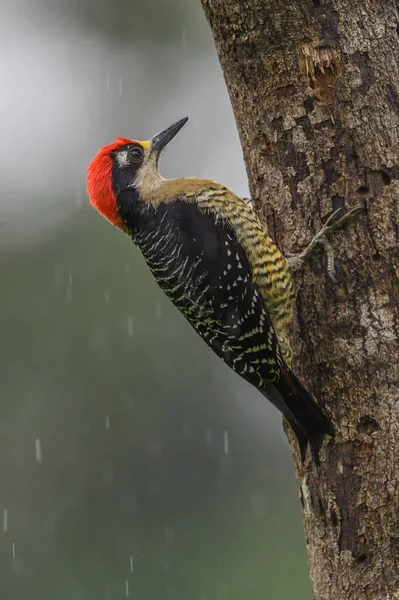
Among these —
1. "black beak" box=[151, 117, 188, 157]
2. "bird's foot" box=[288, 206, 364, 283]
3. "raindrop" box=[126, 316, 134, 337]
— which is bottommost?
"raindrop" box=[126, 316, 134, 337]

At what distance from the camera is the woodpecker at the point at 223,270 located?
433 centimetres

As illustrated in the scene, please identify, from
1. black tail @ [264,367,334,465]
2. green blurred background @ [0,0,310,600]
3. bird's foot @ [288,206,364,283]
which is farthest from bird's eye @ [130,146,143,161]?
green blurred background @ [0,0,310,600]

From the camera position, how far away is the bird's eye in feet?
16.2

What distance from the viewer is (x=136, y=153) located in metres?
4.95

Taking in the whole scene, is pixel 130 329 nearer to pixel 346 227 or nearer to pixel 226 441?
pixel 226 441

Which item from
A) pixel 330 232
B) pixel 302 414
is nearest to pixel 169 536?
pixel 302 414

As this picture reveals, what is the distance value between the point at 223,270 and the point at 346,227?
75 centimetres

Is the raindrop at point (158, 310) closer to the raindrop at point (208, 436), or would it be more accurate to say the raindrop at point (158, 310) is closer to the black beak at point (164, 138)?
the raindrop at point (208, 436)

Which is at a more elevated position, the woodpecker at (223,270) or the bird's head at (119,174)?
the bird's head at (119,174)

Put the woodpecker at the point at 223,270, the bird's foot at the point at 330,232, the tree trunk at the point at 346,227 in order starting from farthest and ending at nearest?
the woodpecker at the point at 223,270 < the bird's foot at the point at 330,232 < the tree trunk at the point at 346,227

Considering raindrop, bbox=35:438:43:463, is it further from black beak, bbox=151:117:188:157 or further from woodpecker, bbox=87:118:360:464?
black beak, bbox=151:117:188:157

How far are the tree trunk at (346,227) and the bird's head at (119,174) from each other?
846mm

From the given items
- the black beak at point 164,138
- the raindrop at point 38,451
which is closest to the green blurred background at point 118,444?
the raindrop at point 38,451

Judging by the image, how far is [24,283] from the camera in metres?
9.26
